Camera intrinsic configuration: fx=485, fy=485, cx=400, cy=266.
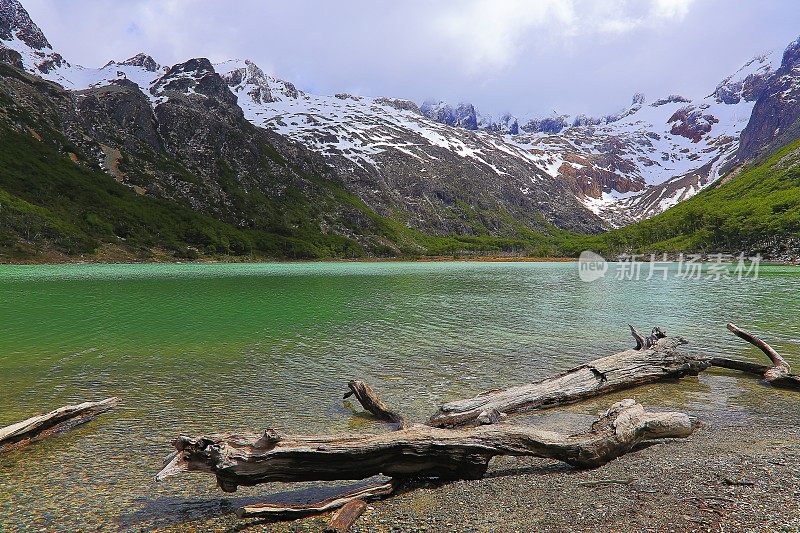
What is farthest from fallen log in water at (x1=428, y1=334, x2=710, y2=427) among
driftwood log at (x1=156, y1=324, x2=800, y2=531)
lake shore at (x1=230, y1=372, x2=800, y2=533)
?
lake shore at (x1=230, y1=372, x2=800, y2=533)

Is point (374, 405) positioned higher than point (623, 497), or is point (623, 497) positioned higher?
point (623, 497)

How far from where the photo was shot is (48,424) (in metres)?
14.3

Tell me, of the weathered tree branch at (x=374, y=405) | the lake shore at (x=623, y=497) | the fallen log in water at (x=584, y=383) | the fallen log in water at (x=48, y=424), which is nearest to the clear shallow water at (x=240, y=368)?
the fallen log in water at (x=48, y=424)

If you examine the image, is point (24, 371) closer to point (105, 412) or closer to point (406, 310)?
point (105, 412)

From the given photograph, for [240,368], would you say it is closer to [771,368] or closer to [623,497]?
[623,497]

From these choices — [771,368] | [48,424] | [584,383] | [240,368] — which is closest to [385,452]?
[48,424]

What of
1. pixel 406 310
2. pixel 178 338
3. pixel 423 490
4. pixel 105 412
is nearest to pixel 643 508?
pixel 423 490

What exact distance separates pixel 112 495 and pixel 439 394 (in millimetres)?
11994

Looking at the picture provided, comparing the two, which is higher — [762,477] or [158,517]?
[762,477]

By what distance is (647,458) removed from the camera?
1270cm

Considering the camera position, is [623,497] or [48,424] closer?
[623,497]

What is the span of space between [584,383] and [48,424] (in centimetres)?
1818

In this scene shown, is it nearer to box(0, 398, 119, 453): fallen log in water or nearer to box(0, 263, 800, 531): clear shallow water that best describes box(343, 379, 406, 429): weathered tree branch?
box(0, 263, 800, 531): clear shallow water

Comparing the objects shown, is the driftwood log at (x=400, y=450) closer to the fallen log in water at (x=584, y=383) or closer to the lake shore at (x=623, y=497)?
the fallen log in water at (x=584, y=383)
